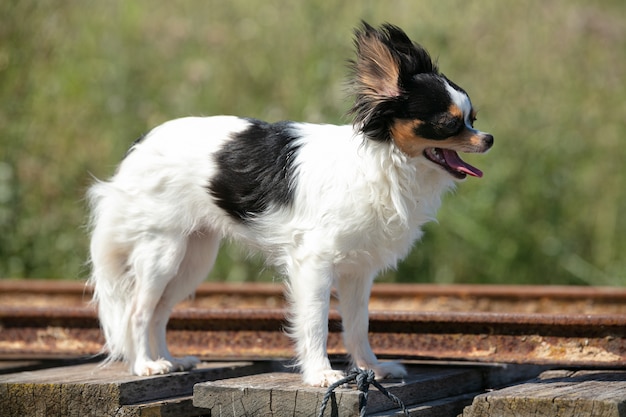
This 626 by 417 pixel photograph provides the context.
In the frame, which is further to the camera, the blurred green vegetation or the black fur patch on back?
the blurred green vegetation

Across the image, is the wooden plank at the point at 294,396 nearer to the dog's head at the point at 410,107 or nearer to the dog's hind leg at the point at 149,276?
the dog's hind leg at the point at 149,276

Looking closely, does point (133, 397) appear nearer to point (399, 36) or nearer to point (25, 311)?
point (25, 311)

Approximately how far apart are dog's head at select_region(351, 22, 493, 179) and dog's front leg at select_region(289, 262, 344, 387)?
0.60 meters

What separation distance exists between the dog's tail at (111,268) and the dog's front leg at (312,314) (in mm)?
909

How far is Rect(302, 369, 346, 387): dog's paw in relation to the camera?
144 inches

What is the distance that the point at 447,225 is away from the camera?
757 cm

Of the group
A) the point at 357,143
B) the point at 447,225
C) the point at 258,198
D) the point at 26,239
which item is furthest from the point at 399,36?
the point at 26,239

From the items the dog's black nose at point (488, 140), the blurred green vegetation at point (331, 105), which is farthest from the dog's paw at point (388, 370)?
the blurred green vegetation at point (331, 105)

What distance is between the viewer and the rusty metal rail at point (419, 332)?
14.2 feet

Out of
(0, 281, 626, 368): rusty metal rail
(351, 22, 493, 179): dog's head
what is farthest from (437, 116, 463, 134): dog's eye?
(0, 281, 626, 368): rusty metal rail

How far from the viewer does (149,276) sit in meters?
4.25

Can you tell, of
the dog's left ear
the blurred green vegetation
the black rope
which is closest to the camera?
the black rope

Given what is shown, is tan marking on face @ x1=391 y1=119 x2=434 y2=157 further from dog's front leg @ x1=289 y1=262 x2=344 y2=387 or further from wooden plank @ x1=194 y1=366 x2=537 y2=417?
wooden plank @ x1=194 y1=366 x2=537 y2=417

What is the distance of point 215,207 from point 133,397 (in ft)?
2.89
